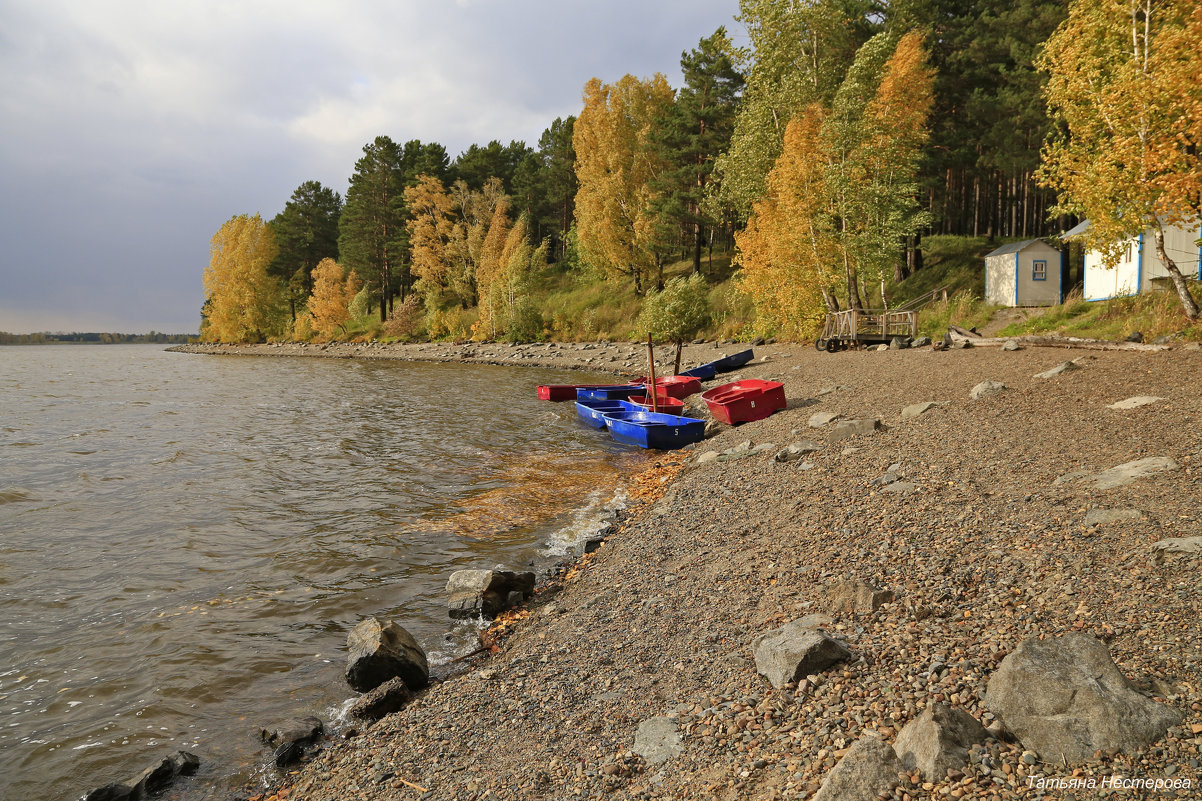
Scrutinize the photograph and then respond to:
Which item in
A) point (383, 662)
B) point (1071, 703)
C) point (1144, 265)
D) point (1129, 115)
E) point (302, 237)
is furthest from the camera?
point (302, 237)

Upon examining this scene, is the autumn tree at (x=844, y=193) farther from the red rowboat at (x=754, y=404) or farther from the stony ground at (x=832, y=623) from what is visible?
the stony ground at (x=832, y=623)

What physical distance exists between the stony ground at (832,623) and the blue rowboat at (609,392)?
→ 14.6 meters

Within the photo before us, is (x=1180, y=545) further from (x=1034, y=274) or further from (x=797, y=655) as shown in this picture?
(x=1034, y=274)

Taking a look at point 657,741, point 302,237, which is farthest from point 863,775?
point 302,237

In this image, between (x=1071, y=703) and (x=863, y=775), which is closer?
(x=863, y=775)

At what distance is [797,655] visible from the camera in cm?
500

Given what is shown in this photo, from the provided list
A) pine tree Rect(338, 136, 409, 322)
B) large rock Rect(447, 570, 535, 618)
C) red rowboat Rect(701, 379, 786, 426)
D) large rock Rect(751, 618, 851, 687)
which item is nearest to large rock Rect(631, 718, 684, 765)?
large rock Rect(751, 618, 851, 687)

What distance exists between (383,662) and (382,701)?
0.49 meters

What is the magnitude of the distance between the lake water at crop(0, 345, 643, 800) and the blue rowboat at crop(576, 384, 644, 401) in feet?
5.03

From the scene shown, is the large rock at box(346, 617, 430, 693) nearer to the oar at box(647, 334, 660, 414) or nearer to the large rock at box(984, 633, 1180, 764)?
the large rock at box(984, 633, 1180, 764)

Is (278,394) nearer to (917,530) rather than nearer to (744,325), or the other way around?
(744,325)

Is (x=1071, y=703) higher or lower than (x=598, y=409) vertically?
lower

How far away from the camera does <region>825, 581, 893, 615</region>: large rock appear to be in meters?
5.92

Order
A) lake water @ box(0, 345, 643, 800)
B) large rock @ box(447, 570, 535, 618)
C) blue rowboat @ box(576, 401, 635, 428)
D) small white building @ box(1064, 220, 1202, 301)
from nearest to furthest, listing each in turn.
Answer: lake water @ box(0, 345, 643, 800) < large rock @ box(447, 570, 535, 618) < blue rowboat @ box(576, 401, 635, 428) < small white building @ box(1064, 220, 1202, 301)
